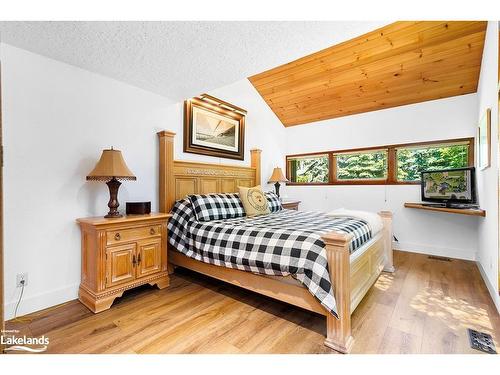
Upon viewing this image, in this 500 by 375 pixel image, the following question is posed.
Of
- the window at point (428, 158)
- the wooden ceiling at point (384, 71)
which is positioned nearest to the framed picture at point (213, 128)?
the wooden ceiling at point (384, 71)

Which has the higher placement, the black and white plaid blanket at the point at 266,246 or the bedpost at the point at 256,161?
the bedpost at the point at 256,161

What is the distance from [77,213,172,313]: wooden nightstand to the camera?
1912 mm

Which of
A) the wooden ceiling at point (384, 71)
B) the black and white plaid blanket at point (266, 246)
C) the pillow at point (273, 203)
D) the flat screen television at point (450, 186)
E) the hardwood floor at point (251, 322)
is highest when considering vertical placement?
the wooden ceiling at point (384, 71)

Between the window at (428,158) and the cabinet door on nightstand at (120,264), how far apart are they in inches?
156

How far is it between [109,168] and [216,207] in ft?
3.71

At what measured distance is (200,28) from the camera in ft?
5.30

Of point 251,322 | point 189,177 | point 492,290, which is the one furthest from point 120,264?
point 492,290

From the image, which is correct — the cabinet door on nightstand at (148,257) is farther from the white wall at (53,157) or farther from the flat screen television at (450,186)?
the flat screen television at (450,186)

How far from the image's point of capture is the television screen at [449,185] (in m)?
3.00

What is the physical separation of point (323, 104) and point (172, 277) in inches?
144

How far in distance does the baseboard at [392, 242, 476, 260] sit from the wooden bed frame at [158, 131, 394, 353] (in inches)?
44.6

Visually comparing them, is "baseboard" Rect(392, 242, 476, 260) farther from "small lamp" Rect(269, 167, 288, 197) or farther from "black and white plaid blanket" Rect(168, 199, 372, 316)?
"small lamp" Rect(269, 167, 288, 197)

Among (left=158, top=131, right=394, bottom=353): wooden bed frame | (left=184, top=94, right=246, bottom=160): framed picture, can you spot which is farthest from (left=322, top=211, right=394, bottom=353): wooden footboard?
(left=184, top=94, right=246, bottom=160): framed picture

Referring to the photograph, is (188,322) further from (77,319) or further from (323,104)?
(323,104)
